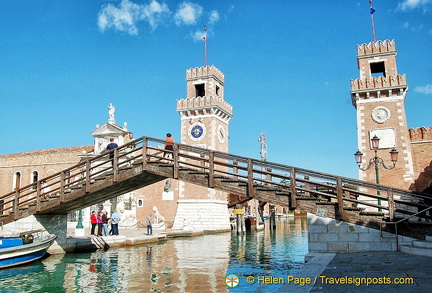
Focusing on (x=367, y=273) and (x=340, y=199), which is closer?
(x=367, y=273)

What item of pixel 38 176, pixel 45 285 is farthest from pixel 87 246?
pixel 38 176

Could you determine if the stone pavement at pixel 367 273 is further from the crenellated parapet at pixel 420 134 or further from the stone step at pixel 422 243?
the crenellated parapet at pixel 420 134

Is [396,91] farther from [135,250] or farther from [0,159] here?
[0,159]

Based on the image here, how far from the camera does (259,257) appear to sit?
52.8 feet

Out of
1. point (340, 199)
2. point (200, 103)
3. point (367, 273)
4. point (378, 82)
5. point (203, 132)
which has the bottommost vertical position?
point (367, 273)

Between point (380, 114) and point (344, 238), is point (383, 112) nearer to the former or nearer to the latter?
point (380, 114)

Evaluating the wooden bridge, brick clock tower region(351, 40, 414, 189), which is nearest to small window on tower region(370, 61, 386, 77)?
brick clock tower region(351, 40, 414, 189)

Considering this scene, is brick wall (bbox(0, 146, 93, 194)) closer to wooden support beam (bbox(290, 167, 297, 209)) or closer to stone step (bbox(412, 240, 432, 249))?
wooden support beam (bbox(290, 167, 297, 209))

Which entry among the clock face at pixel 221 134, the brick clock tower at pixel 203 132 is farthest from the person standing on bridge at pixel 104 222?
the clock face at pixel 221 134

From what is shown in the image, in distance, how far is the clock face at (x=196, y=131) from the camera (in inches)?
A: 1454

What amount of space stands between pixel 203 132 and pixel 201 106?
2.26 metres

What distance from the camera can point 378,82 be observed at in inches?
1089

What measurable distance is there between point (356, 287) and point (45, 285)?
7701 mm

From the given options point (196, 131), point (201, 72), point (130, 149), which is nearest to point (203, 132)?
point (196, 131)
